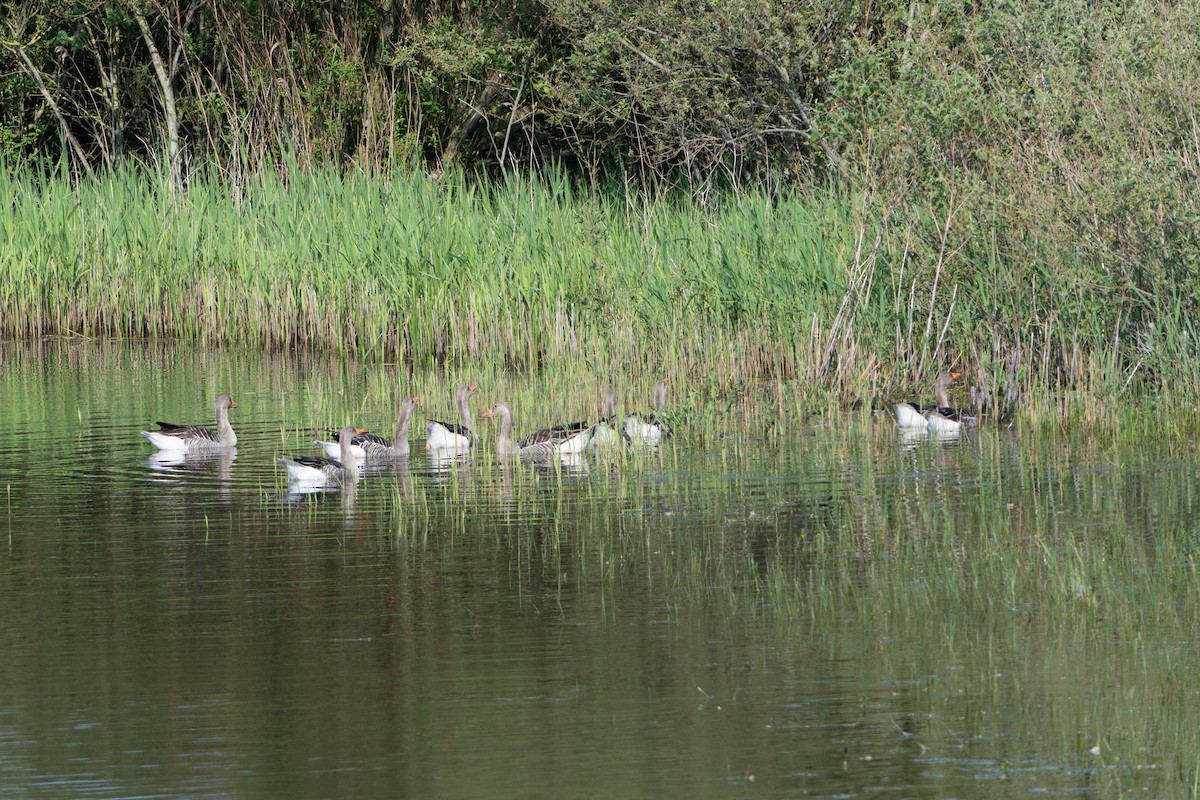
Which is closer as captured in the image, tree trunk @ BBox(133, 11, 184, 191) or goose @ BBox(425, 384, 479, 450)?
goose @ BBox(425, 384, 479, 450)

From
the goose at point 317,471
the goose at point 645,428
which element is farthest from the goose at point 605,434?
the goose at point 317,471

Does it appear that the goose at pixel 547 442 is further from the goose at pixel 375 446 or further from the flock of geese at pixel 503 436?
the goose at pixel 375 446

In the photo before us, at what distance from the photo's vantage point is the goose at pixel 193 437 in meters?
13.1

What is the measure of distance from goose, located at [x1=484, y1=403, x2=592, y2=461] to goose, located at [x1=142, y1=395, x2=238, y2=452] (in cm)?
214

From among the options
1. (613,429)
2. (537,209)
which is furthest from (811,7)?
(613,429)

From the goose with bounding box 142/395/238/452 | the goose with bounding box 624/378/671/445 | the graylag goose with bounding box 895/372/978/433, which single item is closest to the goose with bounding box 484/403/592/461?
the goose with bounding box 624/378/671/445

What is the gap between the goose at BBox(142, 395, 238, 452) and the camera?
13.1 m

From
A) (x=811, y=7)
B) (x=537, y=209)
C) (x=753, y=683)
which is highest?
(x=811, y=7)

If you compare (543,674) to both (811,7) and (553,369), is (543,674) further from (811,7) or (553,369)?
(811,7)

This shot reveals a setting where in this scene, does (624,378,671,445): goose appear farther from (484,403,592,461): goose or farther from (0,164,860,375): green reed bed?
(0,164,860,375): green reed bed

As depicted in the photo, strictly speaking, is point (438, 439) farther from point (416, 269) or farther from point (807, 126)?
point (807, 126)

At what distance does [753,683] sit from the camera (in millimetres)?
6566

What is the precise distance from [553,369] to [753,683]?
32.2 feet

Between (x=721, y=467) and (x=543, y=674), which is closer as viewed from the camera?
(x=543, y=674)
